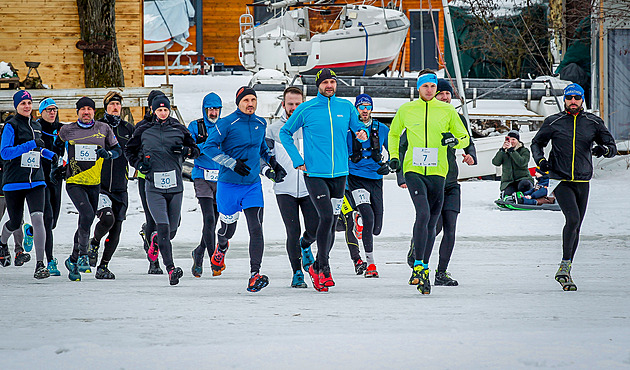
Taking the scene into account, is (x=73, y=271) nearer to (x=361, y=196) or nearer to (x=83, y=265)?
(x=83, y=265)

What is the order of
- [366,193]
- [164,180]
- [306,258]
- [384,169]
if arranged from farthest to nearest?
[366,193]
[384,169]
[164,180]
[306,258]

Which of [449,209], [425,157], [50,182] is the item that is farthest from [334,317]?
[50,182]

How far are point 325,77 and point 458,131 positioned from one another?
119 centimetres

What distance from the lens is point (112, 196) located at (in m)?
8.57

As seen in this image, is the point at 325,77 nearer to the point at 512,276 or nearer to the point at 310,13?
the point at 512,276

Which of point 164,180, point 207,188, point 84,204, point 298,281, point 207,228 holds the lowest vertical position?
point 298,281

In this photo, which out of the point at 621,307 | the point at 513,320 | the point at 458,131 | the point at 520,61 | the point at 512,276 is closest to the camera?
the point at 513,320

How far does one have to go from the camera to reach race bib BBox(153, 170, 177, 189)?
781 cm

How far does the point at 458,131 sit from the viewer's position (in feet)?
24.0

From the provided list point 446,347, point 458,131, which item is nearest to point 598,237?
point 458,131

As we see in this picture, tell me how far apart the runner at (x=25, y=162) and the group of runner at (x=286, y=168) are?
1cm

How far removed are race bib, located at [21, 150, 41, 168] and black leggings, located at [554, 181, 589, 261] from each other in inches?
189

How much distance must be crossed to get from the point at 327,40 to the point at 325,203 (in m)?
18.6

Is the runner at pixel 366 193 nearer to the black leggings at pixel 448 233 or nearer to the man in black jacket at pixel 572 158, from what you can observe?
the black leggings at pixel 448 233
